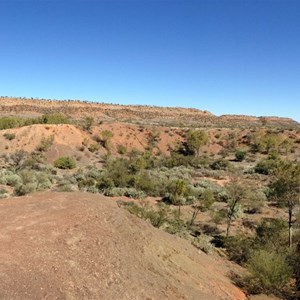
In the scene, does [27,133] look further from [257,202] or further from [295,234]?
[295,234]

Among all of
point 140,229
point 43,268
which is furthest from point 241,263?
point 43,268

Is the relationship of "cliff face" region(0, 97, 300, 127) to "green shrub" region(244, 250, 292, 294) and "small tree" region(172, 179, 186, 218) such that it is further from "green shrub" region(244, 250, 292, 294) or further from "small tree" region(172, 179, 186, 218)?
"green shrub" region(244, 250, 292, 294)

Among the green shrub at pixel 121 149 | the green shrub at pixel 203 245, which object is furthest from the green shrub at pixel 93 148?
the green shrub at pixel 203 245

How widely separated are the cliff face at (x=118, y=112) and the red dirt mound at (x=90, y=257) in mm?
72754

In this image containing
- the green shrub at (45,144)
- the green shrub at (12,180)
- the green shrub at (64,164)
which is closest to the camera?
the green shrub at (12,180)

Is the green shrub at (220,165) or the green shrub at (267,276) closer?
the green shrub at (267,276)


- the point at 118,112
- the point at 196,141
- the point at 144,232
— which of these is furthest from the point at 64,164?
the point at 118,112

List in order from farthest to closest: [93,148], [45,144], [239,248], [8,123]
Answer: [8,123] < [93,148] < [45,144] < [239,248]

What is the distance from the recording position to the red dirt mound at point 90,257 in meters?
9.64

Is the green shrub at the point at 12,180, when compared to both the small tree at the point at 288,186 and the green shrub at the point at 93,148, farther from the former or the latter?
the green shrub at the point at 93,148

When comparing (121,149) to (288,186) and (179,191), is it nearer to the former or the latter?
(179,191)

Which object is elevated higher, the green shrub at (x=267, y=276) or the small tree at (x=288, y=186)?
the small tree at (x=288, y=186)

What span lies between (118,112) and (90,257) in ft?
321

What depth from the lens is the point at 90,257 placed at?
37.3 feet
